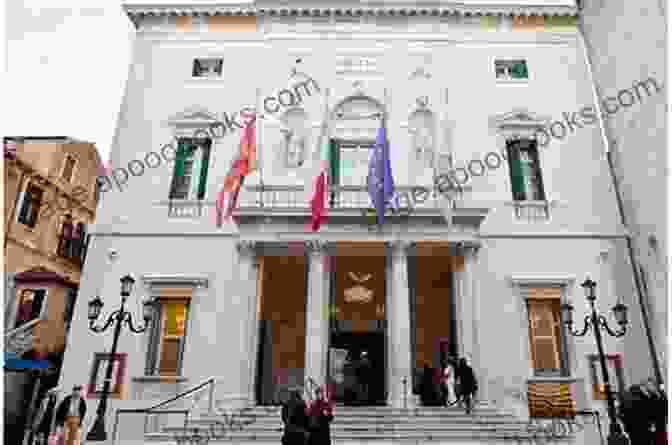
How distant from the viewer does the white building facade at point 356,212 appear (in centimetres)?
1323

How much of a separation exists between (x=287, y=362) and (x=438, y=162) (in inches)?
316

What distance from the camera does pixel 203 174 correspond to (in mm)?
15586

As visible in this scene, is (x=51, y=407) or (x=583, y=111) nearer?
(x=51, y=407)

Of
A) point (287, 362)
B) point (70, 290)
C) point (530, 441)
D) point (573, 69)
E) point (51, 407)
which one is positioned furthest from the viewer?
point (70, 290)

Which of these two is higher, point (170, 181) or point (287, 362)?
point (170, 181)

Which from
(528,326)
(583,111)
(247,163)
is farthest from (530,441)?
(583,111)

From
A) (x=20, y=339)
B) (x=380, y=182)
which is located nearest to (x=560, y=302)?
(x=380, y=182)

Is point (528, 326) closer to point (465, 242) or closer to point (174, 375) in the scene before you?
point (465, 242)

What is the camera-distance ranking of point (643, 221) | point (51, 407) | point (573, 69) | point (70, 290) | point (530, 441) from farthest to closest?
point (70, 290)
point (573, 69)
point (643, 221)
point (51, 407)
point (530, 441)

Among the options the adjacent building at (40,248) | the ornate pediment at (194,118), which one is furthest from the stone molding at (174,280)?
the adjacent building at (40,248)

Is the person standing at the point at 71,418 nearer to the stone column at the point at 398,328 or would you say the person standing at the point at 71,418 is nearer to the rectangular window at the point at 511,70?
the stone column at the point at 398,328

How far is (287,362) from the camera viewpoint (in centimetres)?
1527

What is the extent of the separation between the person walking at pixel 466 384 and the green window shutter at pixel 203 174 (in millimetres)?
9217

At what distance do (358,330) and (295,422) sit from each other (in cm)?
816
